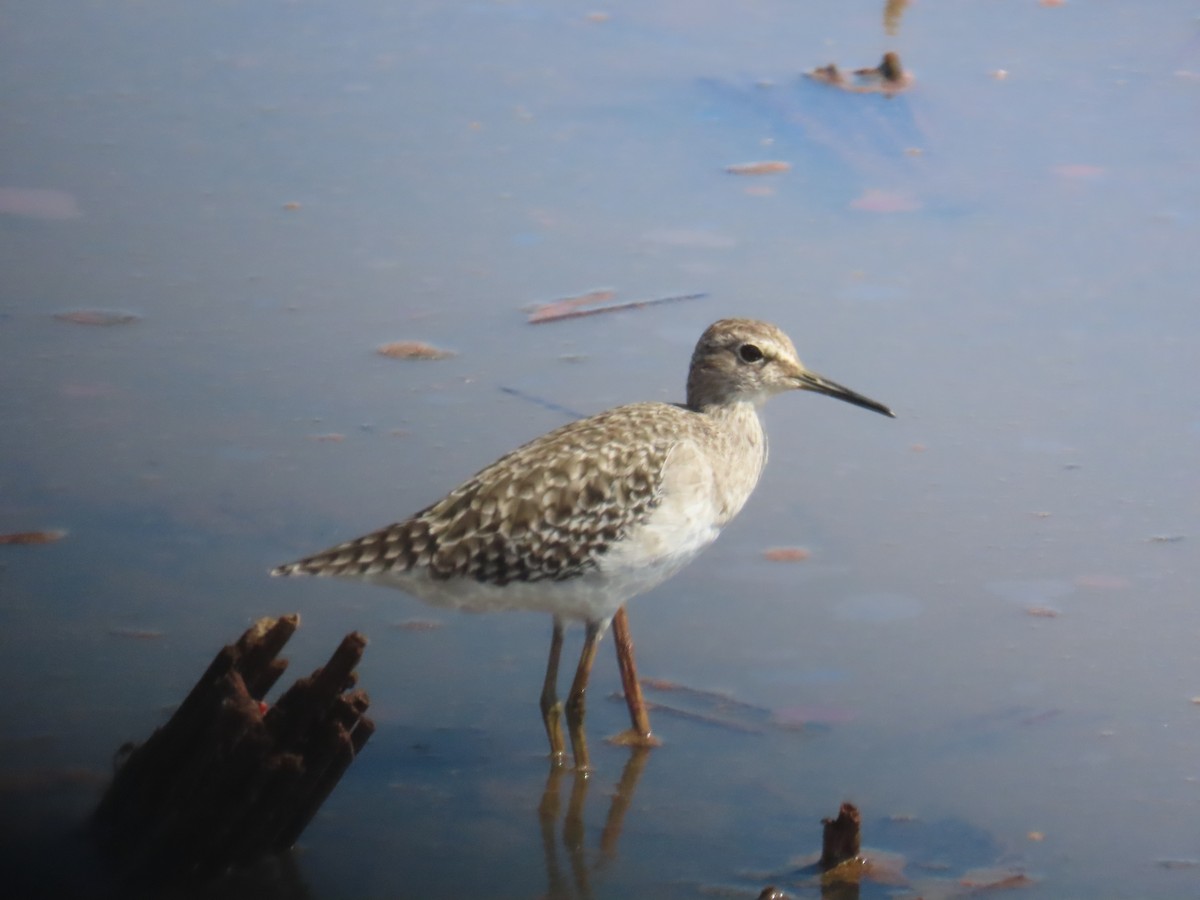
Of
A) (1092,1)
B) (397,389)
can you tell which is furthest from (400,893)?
(1092,1)

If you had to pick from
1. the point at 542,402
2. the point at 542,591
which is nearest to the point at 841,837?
the point at 542,591

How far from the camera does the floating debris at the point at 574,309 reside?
8602 mm

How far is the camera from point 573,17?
12031 mm

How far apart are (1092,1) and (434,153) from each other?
15.7ft

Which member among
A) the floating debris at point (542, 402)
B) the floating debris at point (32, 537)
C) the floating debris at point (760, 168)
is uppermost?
the floating debris at point (760, 168)

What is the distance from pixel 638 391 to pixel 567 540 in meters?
2.04

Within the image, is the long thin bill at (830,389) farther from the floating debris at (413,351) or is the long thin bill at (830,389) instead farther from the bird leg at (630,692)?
the floating debris at (413,351)

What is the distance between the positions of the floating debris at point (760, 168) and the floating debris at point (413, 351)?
2.45 metres

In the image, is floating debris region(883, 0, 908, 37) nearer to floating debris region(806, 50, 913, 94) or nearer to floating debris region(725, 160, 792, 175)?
floating debris region(806, 50, 913, 94)

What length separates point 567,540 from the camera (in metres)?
6.12

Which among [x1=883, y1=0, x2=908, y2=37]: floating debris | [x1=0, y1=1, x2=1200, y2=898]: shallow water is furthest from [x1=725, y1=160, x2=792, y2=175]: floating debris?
[x1=883, y1=0, x2=908, y2=37]: floating debris

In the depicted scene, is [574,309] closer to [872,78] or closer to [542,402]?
[542,402]

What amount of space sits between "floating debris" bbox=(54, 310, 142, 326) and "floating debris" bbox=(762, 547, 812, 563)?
3.17m

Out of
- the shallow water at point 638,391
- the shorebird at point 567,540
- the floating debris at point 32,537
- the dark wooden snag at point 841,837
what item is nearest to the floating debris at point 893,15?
the shallow water at point 638,391
